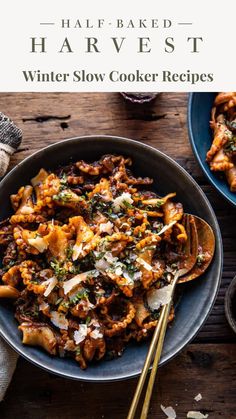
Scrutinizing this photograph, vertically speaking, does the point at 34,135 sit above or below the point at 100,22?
below

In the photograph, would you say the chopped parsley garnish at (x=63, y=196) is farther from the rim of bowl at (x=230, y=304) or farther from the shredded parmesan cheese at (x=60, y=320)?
the rim of bowl at (x=230, y=304)

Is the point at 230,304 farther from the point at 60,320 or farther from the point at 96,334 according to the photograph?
the point at 60,320

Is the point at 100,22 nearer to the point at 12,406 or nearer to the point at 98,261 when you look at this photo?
the point at 98,261

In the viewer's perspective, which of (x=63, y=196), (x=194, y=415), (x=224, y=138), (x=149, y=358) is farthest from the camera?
(x=194, y=415)

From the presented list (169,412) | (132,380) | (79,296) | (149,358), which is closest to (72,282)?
(79,296)

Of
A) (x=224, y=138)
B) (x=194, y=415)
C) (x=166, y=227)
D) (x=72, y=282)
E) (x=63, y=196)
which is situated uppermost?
(x=224, y=138)

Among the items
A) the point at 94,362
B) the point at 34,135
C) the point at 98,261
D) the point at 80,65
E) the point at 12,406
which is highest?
the point at 80,65

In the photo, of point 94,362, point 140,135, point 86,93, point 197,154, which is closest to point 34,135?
point 86,93
